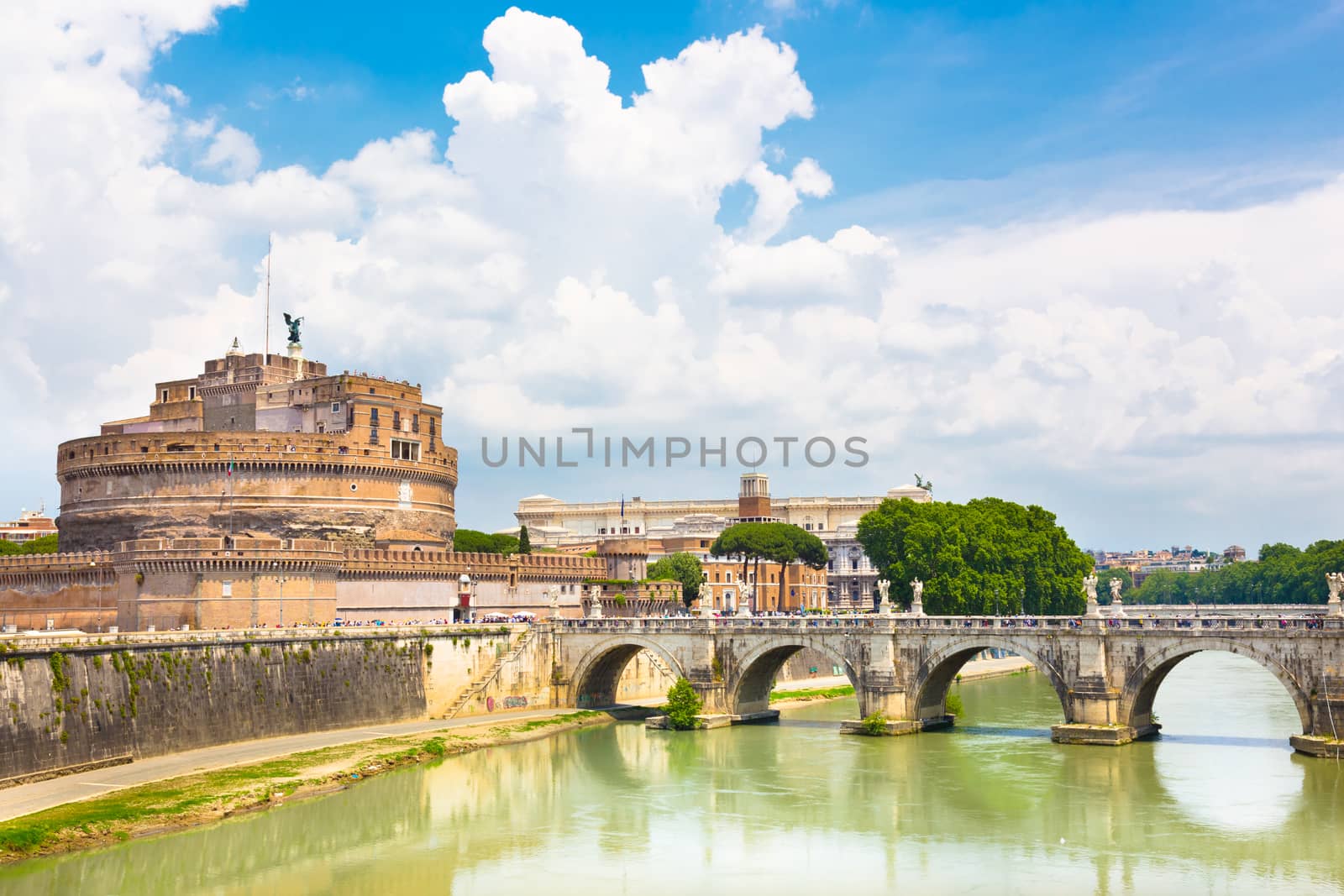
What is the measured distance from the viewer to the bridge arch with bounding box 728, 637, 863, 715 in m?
60.2

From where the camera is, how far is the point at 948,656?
57.2 m

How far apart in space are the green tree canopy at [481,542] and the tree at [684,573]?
39.5ft

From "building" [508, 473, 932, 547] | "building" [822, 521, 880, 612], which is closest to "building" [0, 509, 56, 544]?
"building" [508, 473, 932, 547]

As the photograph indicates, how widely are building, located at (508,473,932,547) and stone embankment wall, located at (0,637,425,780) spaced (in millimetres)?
95954

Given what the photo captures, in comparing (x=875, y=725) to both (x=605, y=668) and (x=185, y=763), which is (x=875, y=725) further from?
(x=185, y=763)

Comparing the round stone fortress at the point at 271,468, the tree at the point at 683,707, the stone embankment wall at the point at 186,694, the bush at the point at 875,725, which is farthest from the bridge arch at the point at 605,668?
the round stone fortress at the point at 271,468

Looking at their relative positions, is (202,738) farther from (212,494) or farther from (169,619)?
(212,494)

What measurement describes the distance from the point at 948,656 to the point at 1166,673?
344 inches

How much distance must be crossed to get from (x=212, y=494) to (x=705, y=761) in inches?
1499

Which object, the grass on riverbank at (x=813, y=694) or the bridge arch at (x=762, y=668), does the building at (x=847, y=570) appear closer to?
the grass on riverbank at (x=813, y=694)

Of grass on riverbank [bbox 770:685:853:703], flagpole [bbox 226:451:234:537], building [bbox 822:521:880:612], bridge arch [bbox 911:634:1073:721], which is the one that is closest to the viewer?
bridge arch [bbox 911:634:1073:721]

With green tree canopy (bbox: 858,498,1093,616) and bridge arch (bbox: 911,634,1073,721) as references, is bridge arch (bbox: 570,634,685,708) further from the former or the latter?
green tree canopy (bbox: 858,498,1093,616)

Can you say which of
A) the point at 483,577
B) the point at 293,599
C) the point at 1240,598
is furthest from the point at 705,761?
the point at 1240,598

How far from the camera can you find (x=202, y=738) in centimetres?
5047
